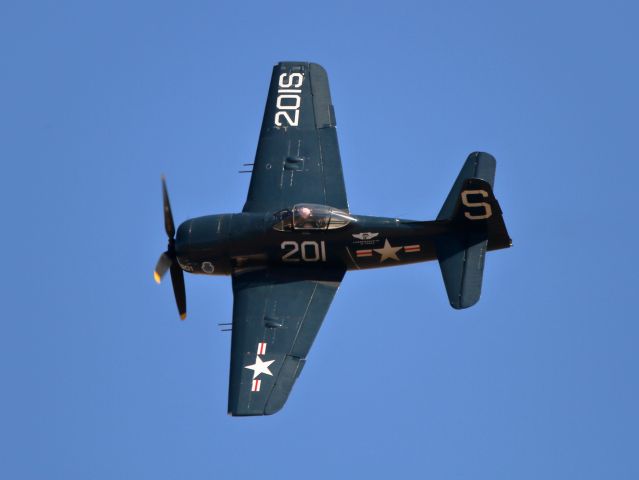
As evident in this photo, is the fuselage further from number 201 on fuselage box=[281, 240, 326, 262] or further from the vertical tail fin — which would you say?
the vertical tail fin

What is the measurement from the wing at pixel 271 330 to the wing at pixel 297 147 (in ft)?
5.48

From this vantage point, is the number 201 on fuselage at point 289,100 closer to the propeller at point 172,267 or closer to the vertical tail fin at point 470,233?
the propeller at point 172,267

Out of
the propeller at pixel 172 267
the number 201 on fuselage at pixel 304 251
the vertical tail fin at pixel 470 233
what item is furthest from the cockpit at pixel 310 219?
the propeller at pixel 172 267

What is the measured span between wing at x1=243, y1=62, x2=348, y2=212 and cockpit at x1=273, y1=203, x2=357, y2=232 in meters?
0.86

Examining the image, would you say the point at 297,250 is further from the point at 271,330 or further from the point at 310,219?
the point at 271,330

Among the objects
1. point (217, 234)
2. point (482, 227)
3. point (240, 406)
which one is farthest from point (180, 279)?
point (482, 227)

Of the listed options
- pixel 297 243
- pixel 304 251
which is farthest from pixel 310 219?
pixel 304 251

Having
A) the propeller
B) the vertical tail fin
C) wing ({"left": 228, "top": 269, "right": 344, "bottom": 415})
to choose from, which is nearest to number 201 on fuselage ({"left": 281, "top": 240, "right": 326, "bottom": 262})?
wing ({"left": 228, "top": 269, "right": 344, "bottom": 415})

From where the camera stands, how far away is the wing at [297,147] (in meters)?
39.3

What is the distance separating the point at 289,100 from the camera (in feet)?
136

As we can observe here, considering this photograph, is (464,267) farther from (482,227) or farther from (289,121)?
(289,121)

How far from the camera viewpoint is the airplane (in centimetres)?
3706

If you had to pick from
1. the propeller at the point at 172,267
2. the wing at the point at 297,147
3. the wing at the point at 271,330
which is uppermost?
the wing at the point at 297,147

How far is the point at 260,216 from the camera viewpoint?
38.5 m
